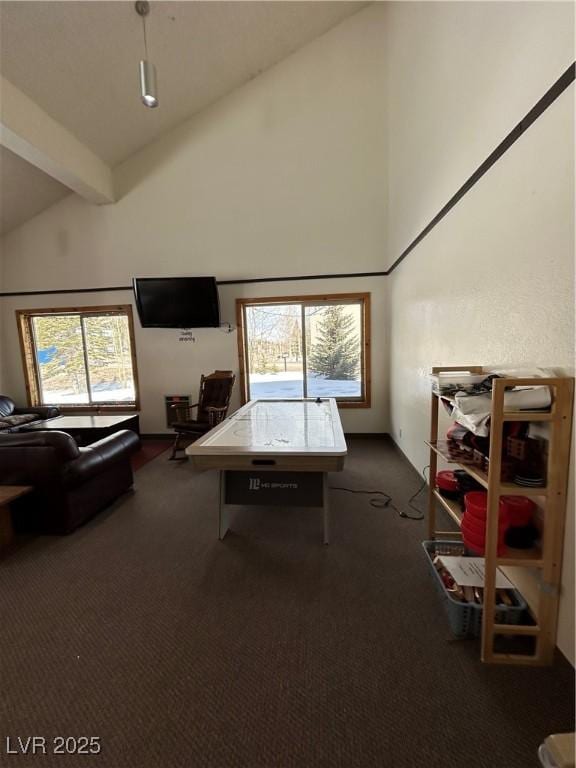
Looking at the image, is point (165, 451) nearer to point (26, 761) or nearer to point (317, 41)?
point (26, 761)

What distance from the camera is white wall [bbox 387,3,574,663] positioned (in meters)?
1.24

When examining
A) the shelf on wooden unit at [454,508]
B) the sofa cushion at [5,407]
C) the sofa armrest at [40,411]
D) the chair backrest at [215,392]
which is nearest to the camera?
the shelf on wooden unit at [454,508]

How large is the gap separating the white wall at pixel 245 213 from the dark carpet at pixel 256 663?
3.09m

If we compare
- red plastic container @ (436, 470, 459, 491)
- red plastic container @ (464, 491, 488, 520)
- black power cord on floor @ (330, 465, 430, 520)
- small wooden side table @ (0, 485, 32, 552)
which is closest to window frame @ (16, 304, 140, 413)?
small wooden side table @ (0, 485, 32, 552)

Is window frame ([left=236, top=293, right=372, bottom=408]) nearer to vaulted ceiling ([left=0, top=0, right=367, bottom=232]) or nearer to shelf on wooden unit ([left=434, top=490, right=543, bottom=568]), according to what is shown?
vaulted ceiling ([left=0, top=0, right=367, bottom=232])

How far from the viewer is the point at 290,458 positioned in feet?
6.21

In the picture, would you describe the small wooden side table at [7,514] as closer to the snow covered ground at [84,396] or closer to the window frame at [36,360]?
Answer: the window frame at [36,360]

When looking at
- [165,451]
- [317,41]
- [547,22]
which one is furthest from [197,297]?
[547,22]

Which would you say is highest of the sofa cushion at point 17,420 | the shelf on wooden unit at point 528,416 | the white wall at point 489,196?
the white wall at point 489,196

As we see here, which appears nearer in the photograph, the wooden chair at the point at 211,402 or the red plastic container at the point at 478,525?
the red plastic container at the point at 478,525

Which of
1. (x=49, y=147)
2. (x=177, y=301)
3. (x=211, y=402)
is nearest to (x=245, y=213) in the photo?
(x=177, y=301)

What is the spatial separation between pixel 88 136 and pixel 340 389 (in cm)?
493

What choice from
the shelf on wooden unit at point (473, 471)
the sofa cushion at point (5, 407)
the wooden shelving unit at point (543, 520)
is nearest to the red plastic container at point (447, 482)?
the shelf on wooden unit at point (473, 471)

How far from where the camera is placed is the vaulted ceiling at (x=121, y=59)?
9.61 feet
